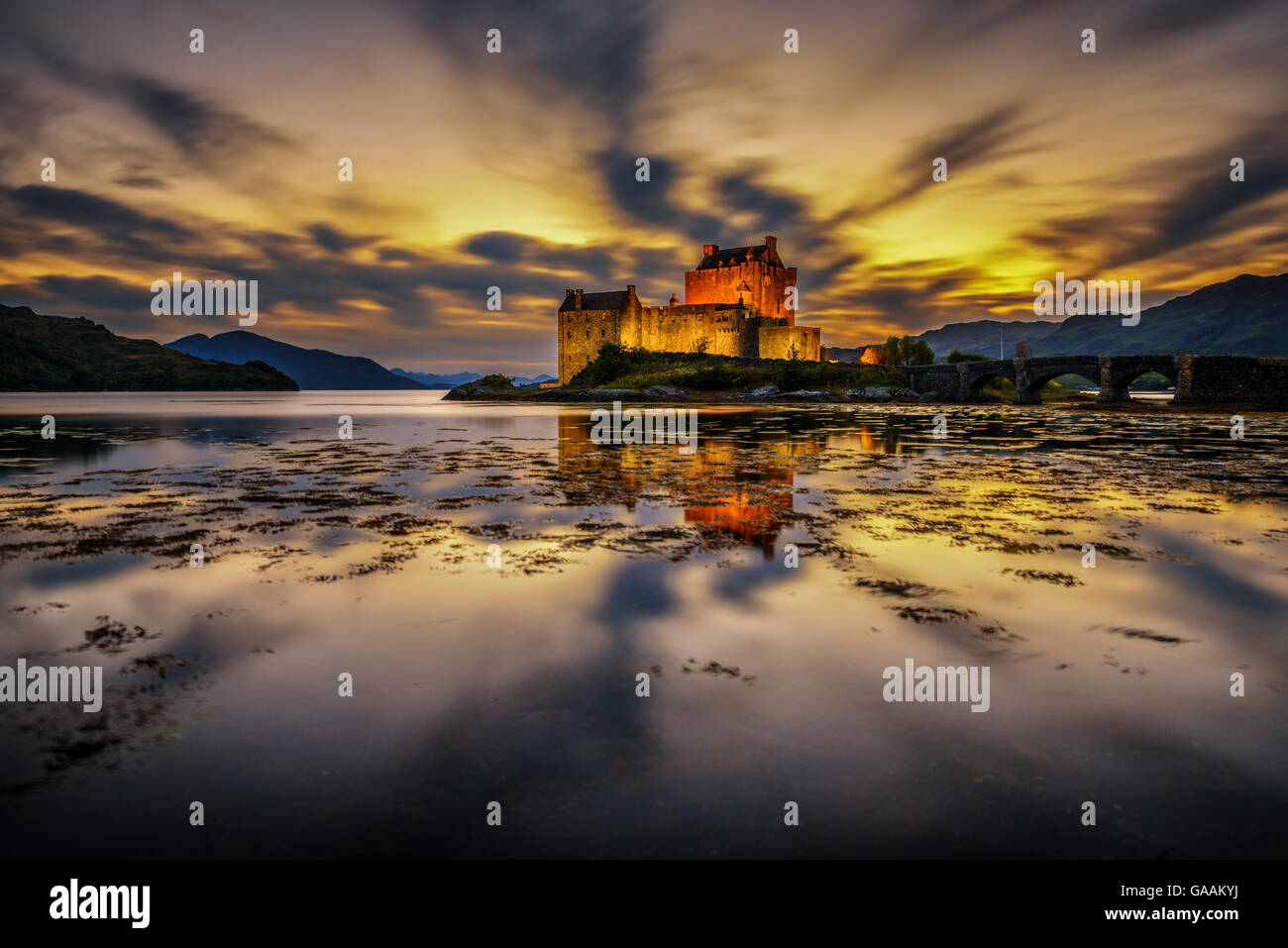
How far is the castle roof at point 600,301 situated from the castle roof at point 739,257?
18676 millimetres

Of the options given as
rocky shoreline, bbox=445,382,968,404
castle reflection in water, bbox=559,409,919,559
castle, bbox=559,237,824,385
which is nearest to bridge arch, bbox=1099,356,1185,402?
rocky shoreline, bbox=445,382,968,404

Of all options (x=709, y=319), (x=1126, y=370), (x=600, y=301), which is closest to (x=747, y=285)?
(x=709, y=319)

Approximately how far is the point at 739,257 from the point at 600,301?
27807 mm

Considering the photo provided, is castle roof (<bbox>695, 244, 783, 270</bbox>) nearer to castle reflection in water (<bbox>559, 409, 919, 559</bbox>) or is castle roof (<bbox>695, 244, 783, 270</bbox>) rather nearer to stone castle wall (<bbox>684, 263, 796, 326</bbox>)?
stone castle wall (<bbox>684, 263, 796, 326</bbox>)

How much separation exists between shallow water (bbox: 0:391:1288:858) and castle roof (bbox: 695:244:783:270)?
114 metres

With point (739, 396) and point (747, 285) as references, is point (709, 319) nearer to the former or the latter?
point (747, 285)

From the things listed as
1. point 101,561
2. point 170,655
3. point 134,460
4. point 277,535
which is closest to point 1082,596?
point 170,655

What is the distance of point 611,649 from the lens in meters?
6.41

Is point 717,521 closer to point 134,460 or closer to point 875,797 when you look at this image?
point 875,797
